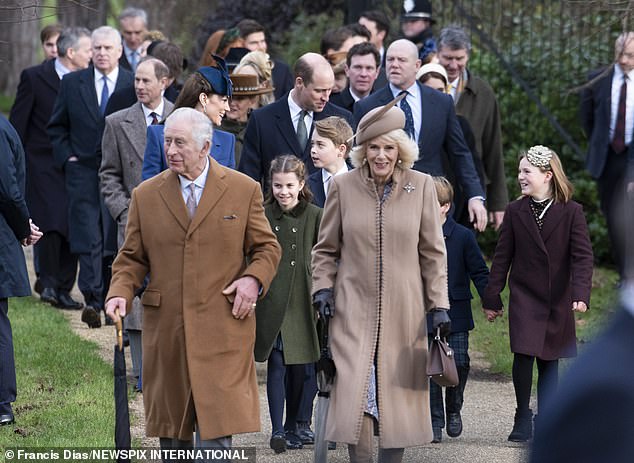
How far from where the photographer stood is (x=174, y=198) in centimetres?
570

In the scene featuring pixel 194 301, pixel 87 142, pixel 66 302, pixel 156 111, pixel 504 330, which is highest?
pixel 156 111

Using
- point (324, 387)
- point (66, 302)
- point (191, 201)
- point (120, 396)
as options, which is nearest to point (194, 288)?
point (191, 201)

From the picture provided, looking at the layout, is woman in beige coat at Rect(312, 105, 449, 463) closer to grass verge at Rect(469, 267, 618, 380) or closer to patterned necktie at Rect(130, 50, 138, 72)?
grass verge at Rect(469, 267, 618, 380)

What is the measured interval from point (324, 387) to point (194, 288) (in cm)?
97

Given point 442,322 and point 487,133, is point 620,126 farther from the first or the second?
point 442,322

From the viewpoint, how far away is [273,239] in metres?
5.82

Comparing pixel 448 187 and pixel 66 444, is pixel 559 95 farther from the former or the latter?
pixel 66 444

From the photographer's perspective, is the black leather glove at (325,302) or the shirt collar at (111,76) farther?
the shirt collar at (111,76)

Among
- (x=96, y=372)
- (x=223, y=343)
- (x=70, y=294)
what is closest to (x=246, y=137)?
(x=96, y=372)

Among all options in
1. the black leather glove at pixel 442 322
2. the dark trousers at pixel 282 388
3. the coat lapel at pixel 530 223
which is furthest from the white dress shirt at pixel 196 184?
the coat lapel at pixel 530 223

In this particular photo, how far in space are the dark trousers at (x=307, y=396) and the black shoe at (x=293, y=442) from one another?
0.14 meters

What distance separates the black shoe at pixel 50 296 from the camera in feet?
37.9

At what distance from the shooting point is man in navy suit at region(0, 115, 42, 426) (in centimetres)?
721

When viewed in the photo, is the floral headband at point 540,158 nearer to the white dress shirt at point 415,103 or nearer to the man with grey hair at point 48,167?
the white dress shirt at point 415,103
